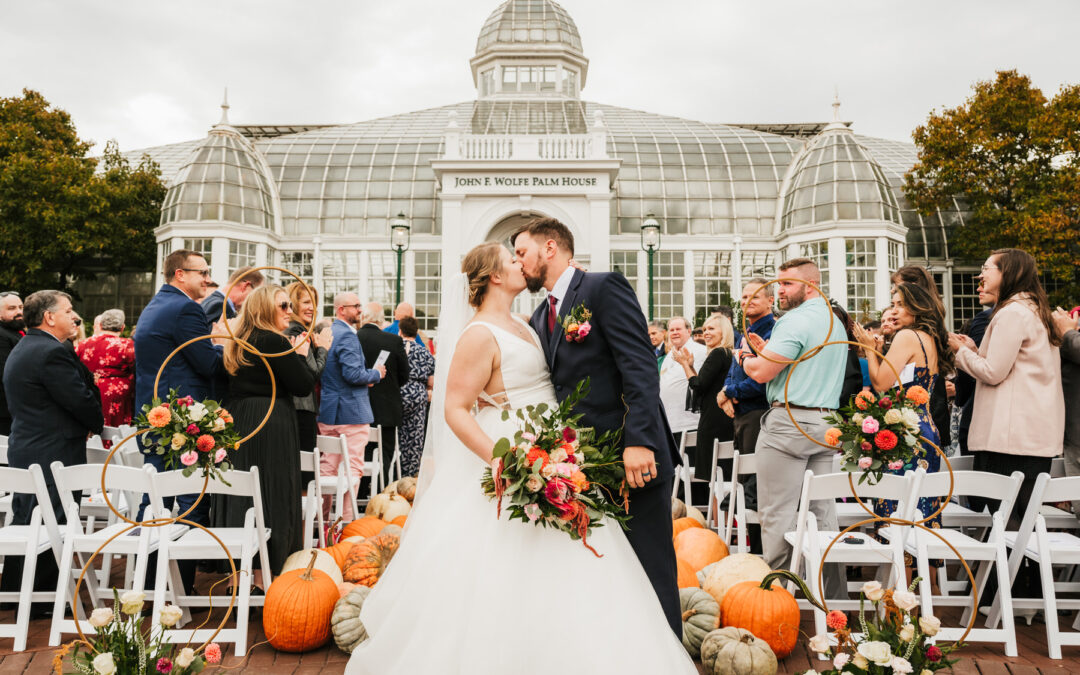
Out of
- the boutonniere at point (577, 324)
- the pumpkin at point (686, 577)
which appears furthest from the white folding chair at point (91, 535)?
the pumpkin at point (686, 577)

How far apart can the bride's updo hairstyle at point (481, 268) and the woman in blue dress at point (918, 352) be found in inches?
109

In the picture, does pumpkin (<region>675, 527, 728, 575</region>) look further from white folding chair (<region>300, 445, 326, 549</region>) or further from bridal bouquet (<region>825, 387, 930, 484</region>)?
white folding chair (<region>300, 445, 326, 549</region>)

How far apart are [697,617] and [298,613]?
2189 mm

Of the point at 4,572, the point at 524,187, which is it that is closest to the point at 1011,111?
the point at 524,187

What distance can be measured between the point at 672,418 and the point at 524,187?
12.8 meters

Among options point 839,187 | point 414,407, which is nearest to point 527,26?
point 839,187

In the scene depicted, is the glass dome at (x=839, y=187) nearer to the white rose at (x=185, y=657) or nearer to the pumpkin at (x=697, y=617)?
the pumpkin at (x=697, y=617)

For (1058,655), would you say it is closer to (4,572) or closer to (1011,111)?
(4,572)

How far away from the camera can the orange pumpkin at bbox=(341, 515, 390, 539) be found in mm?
5246

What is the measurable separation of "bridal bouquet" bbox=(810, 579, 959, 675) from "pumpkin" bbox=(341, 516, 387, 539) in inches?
144

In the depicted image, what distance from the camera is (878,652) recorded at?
85.2 inches

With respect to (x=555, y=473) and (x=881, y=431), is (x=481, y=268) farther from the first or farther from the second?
(x=881, y=431)

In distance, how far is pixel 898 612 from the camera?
2.40 m

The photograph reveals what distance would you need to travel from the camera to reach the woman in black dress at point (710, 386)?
20.7 ft
